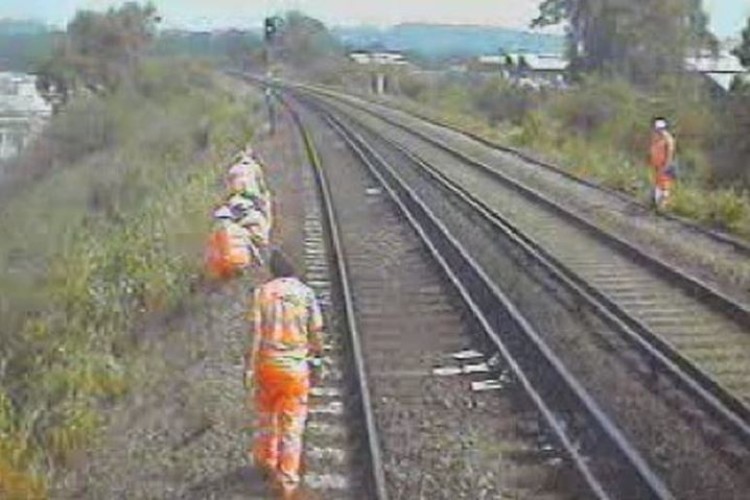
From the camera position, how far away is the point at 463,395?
11711 mm

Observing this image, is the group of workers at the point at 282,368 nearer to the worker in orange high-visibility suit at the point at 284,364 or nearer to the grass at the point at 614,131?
the worker in orange high-visibility suit at the point at 284,364

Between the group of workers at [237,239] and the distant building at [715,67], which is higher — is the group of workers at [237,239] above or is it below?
above

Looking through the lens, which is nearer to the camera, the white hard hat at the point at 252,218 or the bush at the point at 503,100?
the white hard hat at the point at 252,218

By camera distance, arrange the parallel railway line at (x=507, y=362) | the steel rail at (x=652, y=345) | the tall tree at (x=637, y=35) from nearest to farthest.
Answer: the parallel railway line at (x=507, y=362)
the steel rail at (x=652, y=345)
the tall tree at (x=637, y=35)

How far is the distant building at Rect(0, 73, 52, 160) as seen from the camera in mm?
95500

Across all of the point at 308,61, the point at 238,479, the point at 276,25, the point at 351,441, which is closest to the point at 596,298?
the point at 351,441

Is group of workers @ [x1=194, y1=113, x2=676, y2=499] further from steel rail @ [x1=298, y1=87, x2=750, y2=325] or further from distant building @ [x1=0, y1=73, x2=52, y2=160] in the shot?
distant building @ [x1=0, y1=73, x2=52, y2=160]

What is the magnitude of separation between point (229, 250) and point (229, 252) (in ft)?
0.08

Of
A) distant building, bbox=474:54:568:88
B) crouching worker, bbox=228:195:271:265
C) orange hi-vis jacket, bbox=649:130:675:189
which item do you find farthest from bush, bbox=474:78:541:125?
crouching worker, bbox=228:195:271:265

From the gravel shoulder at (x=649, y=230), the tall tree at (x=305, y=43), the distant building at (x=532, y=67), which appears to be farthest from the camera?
the tall tree at (x=305, y=43)

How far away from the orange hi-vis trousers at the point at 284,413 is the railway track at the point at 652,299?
10.5 feet

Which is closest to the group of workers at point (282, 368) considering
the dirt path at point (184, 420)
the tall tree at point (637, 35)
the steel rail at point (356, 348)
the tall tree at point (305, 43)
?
the dirt path at point (184, 420)

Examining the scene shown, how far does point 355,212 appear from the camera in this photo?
24422mm

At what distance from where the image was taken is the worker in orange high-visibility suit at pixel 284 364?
9297 mm
